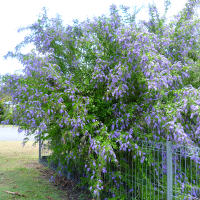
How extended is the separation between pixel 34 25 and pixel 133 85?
8.17 ft

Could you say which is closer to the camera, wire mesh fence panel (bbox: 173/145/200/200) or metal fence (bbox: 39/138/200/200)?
wire mesh fence panel (bbox: 173/145/200/200)

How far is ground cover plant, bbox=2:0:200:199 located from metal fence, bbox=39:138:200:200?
68 mm

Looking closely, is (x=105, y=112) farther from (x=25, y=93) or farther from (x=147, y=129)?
(x=25, y=93)

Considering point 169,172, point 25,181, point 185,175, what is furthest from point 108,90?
point 25,181

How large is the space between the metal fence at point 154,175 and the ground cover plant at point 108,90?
0.07 metres

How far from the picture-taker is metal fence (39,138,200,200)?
3398 millimetres

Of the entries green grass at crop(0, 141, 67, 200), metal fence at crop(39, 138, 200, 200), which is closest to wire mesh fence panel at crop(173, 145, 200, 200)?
metal fence at crop(39, 138, 200, 200)

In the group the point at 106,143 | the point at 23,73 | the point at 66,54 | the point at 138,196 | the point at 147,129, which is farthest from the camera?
the point at 66,54

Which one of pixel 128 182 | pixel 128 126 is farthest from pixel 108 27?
pixel 128 182

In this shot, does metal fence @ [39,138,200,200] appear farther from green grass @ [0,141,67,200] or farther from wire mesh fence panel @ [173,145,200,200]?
green grass @ [0,141,67,200]

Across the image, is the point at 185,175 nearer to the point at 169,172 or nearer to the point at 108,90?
the point at 169,172

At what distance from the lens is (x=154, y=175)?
378cm

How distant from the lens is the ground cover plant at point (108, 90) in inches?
145

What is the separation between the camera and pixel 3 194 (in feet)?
15.8
